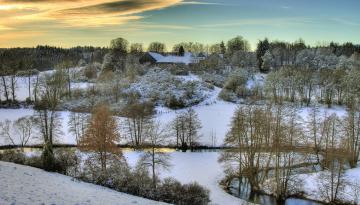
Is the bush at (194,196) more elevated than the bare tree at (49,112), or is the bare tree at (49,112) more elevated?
the bare tree at (49,112)

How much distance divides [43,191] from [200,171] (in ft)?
92.0

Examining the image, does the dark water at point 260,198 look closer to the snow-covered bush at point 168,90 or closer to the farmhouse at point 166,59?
the snow-covered bush at point 168,90

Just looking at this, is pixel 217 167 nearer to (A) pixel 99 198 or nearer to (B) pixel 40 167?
(B) pixel 40 167

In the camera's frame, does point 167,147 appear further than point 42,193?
Yes

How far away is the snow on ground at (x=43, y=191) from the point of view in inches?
788

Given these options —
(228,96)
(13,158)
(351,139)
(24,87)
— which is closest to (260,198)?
(351,139)

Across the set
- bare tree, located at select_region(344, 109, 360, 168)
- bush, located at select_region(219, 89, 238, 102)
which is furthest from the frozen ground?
bare tree, located at select_region(344, 109, 360, 168)

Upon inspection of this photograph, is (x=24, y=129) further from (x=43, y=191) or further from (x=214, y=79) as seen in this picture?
(x=214, y=79)

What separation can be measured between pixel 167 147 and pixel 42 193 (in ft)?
131

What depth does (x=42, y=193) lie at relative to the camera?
21.6 meters

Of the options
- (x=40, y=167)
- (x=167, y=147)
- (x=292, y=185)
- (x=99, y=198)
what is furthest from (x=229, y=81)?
(x=99, y=198)

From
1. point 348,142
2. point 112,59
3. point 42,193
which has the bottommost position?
point 348,142

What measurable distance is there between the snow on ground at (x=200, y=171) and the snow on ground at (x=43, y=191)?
16.4m

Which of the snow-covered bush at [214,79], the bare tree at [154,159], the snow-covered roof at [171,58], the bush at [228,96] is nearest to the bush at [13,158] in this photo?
the bare tree at [154,159]
